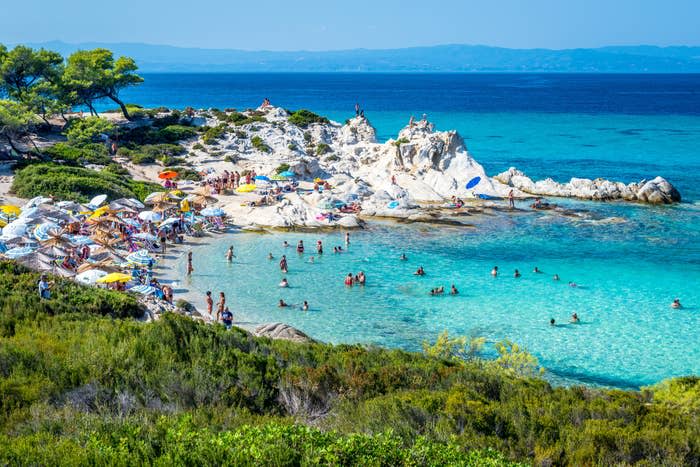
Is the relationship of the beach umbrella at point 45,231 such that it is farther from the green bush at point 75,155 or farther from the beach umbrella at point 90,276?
the green bush at point 75,155

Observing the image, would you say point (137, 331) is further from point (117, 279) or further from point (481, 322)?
point (481, 322)

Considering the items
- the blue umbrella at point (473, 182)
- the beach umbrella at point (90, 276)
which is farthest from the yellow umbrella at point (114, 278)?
the blue umbrella at point (473, 182)

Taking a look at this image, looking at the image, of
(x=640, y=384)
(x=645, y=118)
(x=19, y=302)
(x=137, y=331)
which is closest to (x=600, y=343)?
(x=640, y=384)

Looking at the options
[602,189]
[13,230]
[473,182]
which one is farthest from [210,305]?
[602,189]

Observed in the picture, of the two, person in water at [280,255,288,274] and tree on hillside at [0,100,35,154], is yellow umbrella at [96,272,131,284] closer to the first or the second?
person in water at [280,255,288,274]

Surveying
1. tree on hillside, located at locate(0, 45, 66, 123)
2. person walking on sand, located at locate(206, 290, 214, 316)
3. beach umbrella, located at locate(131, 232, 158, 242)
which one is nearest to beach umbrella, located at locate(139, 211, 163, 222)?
beach umbrella, located at locate(131, 232, 158, 242)

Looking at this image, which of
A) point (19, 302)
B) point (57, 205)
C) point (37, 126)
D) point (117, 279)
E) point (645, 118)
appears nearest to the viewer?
point (19, 302)

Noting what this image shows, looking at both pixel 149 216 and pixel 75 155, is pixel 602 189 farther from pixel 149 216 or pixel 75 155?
pixel 75 155
